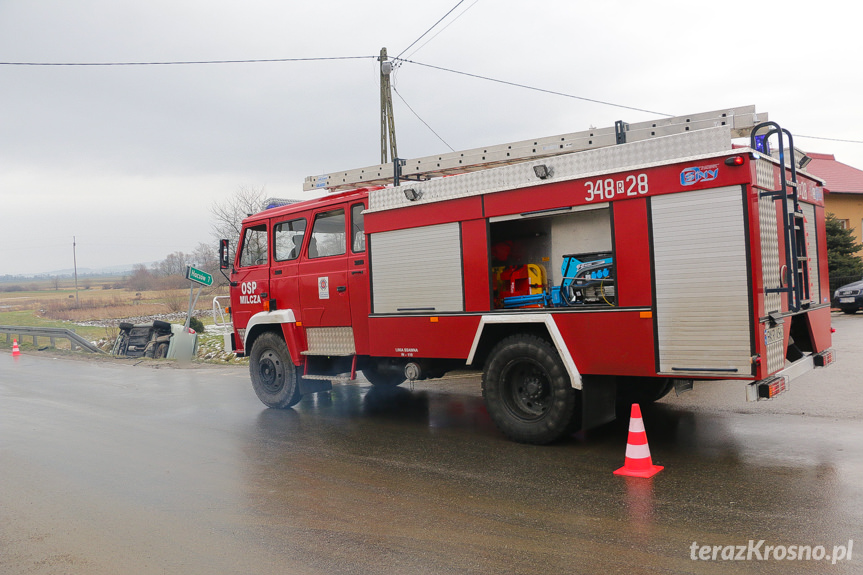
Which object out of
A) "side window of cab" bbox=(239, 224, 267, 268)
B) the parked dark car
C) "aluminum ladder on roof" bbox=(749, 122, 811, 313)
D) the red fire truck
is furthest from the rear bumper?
the parked dark car

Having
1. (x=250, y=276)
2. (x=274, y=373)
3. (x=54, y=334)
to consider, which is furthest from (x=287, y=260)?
(x=54, y=334)

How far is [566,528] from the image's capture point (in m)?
4.40

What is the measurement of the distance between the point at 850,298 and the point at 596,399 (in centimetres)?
1633

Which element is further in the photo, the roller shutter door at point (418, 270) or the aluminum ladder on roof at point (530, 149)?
the roller shutter door at point (418, 270)

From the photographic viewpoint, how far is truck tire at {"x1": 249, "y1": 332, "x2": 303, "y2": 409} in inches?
364

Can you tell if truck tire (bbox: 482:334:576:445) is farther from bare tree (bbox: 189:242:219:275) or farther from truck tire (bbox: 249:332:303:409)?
A: bare tree (bbox: 189:242:219:275)

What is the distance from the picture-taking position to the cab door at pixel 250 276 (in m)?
9.61

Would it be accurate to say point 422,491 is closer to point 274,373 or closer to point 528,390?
point 528,390

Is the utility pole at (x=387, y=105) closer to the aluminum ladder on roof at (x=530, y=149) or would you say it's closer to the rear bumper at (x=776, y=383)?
the aluminum ladder on roof at (x=530, y=149)

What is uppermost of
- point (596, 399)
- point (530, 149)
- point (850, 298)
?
point (530, 149)

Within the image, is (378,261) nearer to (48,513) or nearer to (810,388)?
(48,513)

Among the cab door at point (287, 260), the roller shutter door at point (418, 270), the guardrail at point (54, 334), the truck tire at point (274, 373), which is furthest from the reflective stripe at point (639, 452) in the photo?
the guardrail at point (54, 334)

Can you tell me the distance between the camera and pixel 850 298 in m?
19.1

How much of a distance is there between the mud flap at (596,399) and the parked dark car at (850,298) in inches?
631
